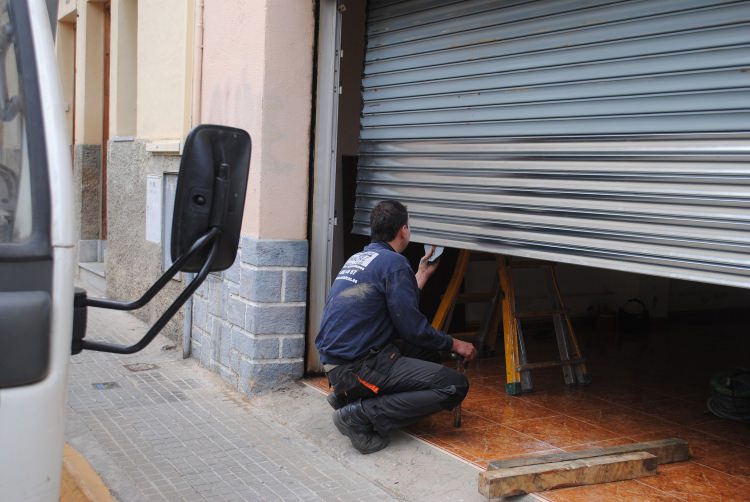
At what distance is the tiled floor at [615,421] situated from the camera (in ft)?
14.6

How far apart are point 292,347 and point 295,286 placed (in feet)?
1.61

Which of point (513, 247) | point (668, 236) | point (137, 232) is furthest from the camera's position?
point (137, 232)

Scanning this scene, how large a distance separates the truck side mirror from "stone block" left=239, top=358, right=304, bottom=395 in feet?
12.7

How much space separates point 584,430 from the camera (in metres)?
5.31

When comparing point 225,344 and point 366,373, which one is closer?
point 366,373

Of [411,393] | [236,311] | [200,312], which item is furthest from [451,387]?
[200,312]

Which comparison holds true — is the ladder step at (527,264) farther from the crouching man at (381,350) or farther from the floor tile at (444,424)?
the crouching man at (381,350)

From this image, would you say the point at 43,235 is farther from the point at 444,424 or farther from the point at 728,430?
the point at 728,430

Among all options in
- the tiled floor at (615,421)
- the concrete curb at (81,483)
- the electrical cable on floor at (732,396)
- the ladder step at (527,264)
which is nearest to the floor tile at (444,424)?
the tiled floor at (615,421)

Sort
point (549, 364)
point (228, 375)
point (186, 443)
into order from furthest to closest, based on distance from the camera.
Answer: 1. point (228, 375)
2. point (549, 364)
3. point (186, 443)

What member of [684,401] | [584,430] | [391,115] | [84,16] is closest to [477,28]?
[391,115]

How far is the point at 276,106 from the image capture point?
6.22 meters

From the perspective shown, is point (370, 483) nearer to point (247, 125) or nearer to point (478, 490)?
point (478, 490)

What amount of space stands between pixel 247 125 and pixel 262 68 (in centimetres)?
50
